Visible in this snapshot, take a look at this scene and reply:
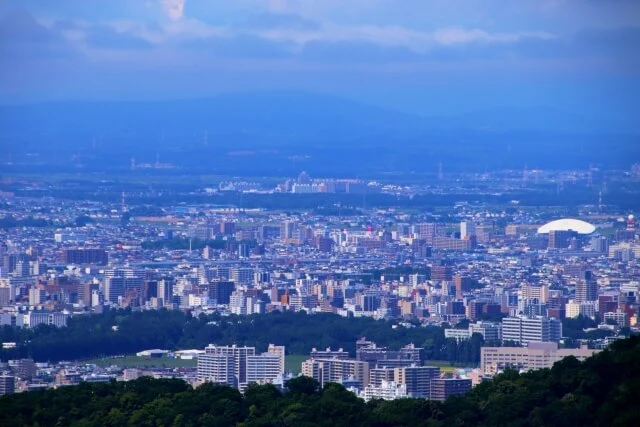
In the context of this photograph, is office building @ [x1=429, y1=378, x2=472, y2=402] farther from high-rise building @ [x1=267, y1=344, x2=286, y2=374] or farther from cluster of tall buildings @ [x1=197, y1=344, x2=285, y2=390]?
high-rise building @ [x1=267, y1=344, x2=286, y2=374]

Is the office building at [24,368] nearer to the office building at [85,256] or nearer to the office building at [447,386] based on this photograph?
the office building at [447,386]

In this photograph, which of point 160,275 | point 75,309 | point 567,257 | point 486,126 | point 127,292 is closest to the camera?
point 75,309

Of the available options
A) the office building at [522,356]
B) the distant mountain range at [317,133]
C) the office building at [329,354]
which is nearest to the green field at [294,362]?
the office building at [329,354]

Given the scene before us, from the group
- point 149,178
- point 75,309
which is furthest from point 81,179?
point 75,309

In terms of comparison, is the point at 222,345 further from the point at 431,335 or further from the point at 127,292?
the point at 127,292

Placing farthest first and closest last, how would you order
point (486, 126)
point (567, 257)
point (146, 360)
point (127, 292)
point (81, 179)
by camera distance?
point (486, 126)
point (81, 179)
point (567, 257)
point (127, 292)
point (146, 360)

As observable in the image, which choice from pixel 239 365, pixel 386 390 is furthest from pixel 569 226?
pixel 386 390

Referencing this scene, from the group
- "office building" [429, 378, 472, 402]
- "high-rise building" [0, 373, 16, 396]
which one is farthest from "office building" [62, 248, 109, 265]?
"office building" [429, 378, 472, 402]
